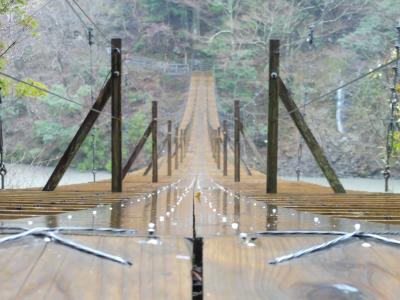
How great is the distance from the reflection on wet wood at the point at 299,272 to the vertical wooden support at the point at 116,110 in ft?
10.0

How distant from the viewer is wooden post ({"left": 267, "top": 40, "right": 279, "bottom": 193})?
152 inches

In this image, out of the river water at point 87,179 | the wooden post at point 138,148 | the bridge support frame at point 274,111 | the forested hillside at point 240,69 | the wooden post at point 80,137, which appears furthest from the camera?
the forested hillside at point 240,69

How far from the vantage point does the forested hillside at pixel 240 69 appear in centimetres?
1677

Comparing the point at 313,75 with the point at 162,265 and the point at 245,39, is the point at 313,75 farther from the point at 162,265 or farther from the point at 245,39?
the point at 162,265

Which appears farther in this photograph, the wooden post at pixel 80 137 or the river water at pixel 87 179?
the river water at pixel 87 179

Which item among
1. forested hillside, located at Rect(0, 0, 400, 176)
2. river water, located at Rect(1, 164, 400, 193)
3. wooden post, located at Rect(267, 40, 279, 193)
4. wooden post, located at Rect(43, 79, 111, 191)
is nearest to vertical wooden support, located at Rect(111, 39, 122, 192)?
wooden post, located at Rect(43, 79, 111, 191)

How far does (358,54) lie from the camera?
1781 centimetres

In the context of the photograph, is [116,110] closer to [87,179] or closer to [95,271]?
[95,271]

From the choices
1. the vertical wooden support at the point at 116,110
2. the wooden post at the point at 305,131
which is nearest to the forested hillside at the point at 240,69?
the wooden post at the point at 305,131

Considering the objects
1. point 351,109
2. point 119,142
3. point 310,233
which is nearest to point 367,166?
point 351,109

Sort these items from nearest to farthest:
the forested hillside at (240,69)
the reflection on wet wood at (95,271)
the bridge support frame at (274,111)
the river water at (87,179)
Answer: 1. the reflection on wet wood at (95,271)
2. the bridge support frame at (274,111)
3. the river water at (87,179)
4. the forested hillside at (240,69)

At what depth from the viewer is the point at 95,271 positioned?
75cm

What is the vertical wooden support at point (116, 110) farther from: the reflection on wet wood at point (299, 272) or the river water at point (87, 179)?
the river water at point (87, 179)

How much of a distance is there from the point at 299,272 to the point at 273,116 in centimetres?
321
